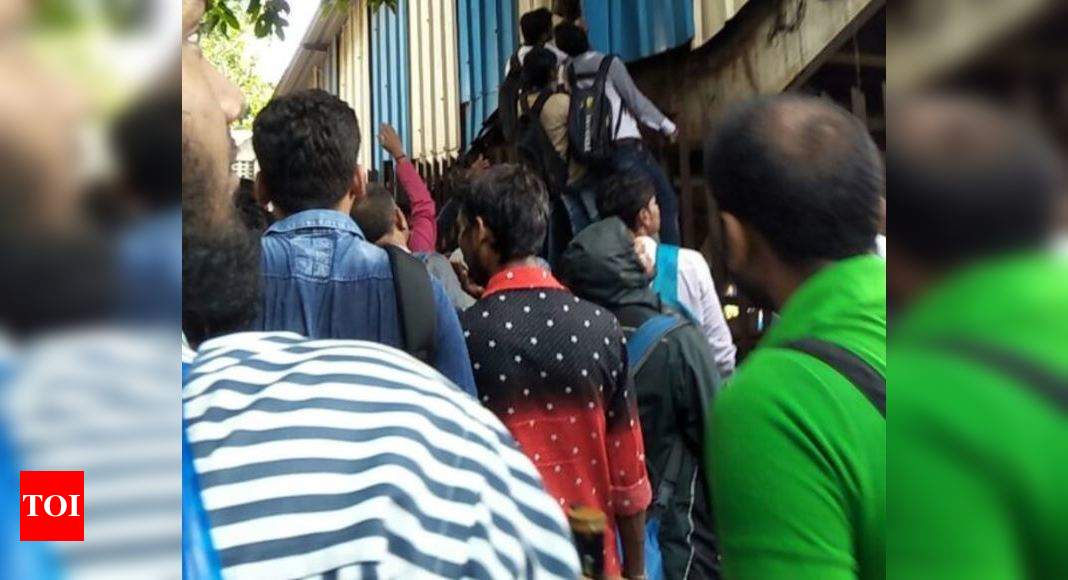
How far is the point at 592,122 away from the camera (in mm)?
2035

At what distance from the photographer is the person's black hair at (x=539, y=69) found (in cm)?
215

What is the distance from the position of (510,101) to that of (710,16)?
1.58 feet

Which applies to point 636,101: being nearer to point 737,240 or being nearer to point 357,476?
point 737,240

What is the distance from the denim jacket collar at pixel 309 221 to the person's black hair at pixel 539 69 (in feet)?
Result: 2.02

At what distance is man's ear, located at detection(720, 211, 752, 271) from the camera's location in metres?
1.16

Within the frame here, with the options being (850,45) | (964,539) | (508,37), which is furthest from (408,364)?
(508,37)

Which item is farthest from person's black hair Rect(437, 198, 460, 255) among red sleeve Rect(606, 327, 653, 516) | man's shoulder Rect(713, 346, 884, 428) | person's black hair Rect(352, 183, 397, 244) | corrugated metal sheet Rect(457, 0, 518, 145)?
man's shoulder Rect(713, 346, 884, 428)

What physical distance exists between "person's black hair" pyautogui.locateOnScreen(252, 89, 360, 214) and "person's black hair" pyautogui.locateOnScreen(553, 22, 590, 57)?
573 millimetres

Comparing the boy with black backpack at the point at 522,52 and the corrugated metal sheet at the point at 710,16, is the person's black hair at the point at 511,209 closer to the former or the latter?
the boy with black backpack at the point at 522,52

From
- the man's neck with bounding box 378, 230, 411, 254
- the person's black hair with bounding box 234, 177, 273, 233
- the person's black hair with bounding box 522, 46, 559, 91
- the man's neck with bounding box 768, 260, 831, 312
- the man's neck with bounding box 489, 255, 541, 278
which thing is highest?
the person's black hair with bounding box 522, 46, 559, 91

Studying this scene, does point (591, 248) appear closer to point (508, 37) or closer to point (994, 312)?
point (508, 37)

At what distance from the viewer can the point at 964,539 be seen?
2.63 ft

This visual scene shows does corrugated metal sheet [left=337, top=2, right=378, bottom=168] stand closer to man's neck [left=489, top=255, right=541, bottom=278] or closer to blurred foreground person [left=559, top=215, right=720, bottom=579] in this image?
man's neck [left=489, top=255, right=541, bottom=278]

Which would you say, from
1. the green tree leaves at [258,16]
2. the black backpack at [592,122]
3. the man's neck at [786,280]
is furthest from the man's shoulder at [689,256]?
the man's neck at [786,280]
